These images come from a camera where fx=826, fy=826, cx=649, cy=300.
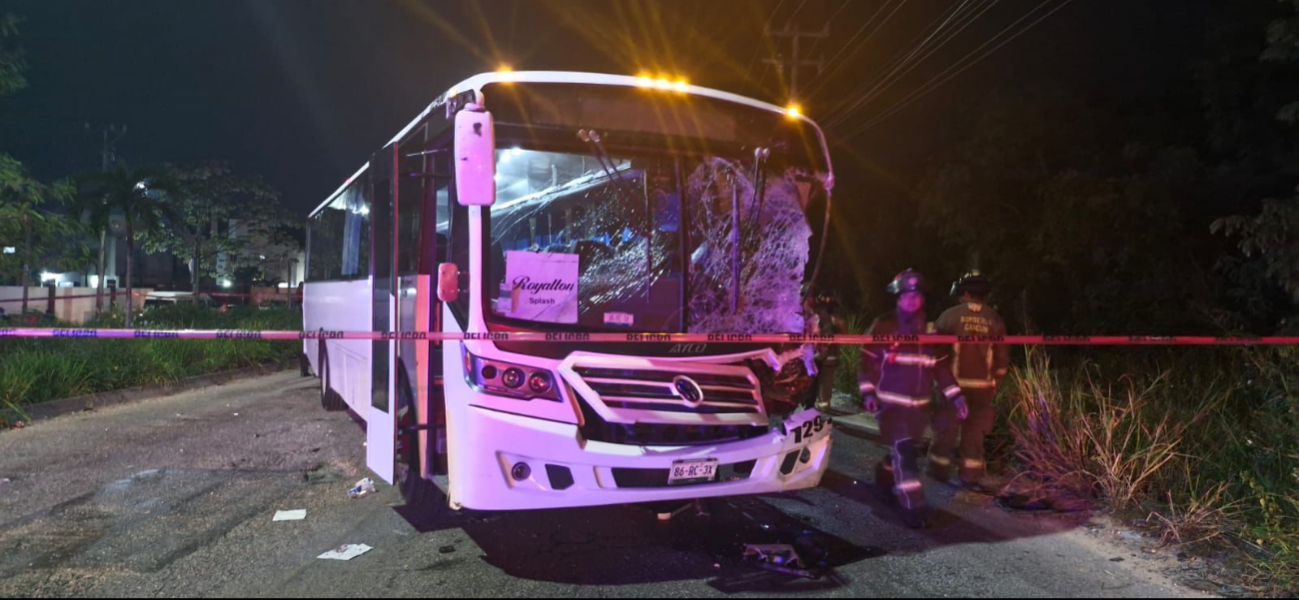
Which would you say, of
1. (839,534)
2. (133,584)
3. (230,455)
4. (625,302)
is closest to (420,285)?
(625,302)

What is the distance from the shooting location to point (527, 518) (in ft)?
18.5

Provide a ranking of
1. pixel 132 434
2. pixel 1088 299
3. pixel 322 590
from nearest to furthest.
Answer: pixel 322 590 < pixel 132 434 < pixel 1088 299

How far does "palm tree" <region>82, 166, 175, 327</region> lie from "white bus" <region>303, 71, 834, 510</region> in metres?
14.1

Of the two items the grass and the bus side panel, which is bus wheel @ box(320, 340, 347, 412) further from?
the grass

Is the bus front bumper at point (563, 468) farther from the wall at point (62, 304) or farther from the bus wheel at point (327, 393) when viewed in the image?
the wall at point (62, 304)

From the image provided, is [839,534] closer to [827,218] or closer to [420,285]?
[827,218]

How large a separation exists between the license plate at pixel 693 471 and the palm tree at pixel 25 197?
10593 millimetres

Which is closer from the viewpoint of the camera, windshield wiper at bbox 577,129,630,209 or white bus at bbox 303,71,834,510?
white bus at bbox 303,71,834,510

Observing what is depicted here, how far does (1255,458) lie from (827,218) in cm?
344

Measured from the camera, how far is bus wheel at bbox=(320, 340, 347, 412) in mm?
10037

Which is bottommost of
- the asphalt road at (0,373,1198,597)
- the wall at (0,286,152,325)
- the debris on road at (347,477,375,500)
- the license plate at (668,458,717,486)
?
the asphalt road at (0,373,1198,597)

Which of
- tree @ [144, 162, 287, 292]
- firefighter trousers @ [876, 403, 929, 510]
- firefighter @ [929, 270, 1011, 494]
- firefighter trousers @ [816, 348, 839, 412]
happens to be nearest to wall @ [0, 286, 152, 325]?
tree @ [144, 162, 287, 292]

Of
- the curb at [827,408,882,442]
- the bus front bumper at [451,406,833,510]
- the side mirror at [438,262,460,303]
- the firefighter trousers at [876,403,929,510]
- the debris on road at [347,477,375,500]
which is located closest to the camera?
the bus front bumper at [451,406,833,510]

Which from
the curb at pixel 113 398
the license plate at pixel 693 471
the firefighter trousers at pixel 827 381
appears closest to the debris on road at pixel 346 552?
the license plate at pixel 693 471
